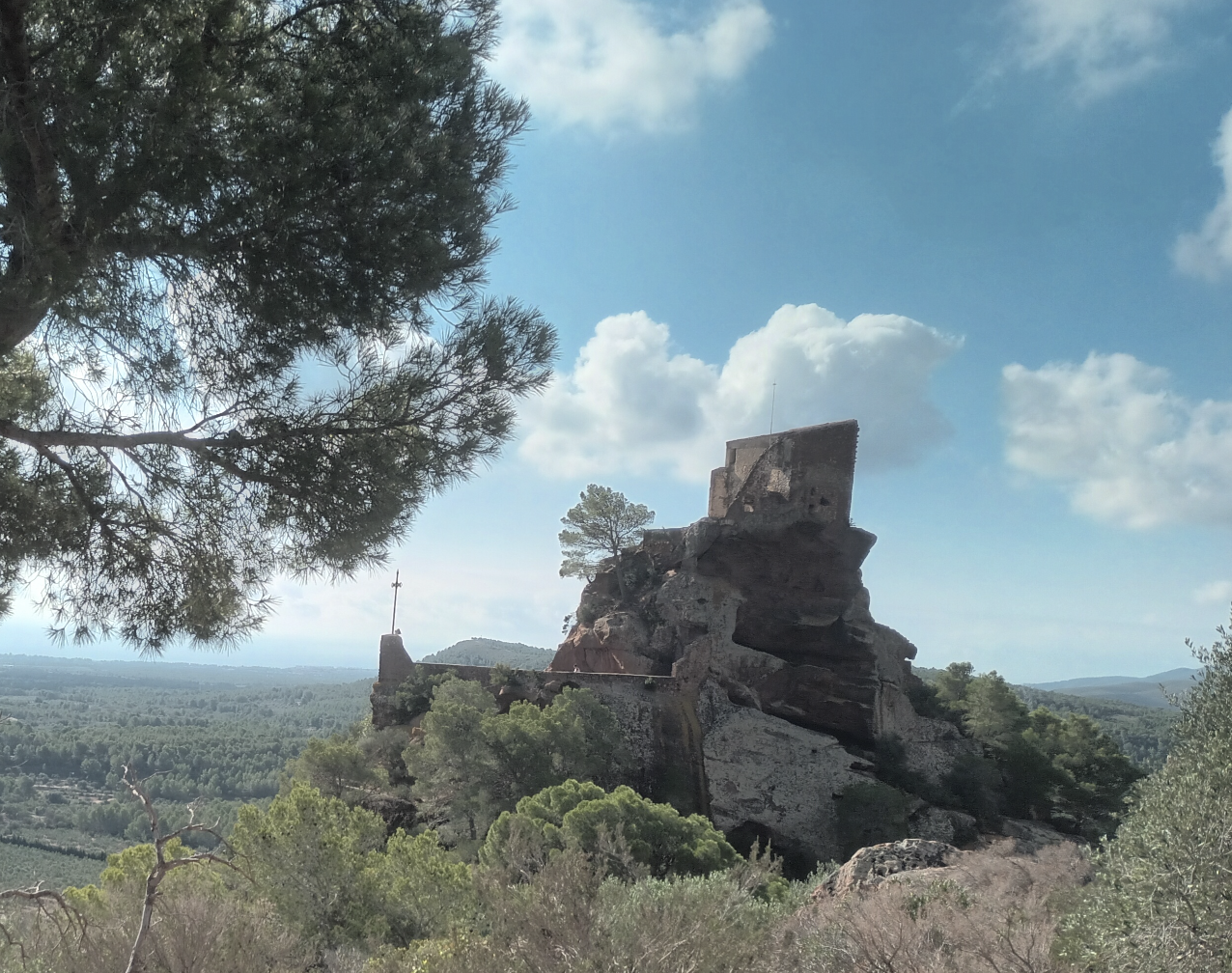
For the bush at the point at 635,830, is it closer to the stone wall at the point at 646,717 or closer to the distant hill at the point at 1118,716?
the stone wall at the point at 646,717

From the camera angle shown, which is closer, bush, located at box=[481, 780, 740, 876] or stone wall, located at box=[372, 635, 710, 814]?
bush, located at box=[481, 780, 740, 876]

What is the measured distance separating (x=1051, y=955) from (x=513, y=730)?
14166mm

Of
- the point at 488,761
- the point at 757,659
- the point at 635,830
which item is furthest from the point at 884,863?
the point at 757,659

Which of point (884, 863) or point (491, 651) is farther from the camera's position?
point (491, 651)

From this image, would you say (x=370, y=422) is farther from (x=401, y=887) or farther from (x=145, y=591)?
(x=401, y=887)

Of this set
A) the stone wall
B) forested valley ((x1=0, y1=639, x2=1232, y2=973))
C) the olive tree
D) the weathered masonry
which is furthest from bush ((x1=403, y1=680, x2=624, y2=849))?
the olive tree

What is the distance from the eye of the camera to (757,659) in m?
24.4

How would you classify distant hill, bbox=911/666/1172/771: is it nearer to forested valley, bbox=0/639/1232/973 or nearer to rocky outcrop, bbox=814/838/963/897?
forested valley, bbox=0/639/1232/973

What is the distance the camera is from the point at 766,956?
5777mm

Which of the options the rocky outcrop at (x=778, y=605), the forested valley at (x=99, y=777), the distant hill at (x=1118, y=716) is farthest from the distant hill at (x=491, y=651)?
the rocky outcrop at (x=778, y=605)

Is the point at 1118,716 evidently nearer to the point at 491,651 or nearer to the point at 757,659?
the point at 757,659

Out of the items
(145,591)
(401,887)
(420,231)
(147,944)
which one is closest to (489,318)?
(420,231)

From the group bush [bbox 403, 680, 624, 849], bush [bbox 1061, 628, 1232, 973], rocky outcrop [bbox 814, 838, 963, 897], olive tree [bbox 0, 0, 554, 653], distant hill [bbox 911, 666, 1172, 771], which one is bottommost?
distant hill [bbox 911, 666, 1172, 771]

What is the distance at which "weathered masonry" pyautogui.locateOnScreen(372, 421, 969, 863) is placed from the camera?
2097 centimetres
